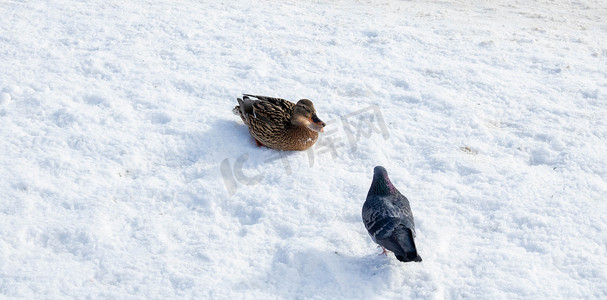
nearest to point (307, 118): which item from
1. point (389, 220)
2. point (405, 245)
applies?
point (389, 220)

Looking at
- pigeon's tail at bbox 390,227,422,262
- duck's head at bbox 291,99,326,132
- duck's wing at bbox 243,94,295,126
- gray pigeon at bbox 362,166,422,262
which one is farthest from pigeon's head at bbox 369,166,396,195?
duck's wing at bbox 243,94,295,126

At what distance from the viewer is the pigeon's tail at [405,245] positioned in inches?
135

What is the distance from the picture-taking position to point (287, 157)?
5.03m

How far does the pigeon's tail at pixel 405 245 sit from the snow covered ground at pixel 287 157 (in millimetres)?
279

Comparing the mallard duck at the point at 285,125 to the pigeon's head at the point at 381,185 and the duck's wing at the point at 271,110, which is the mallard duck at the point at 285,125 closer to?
the duck's wing at the point at 271,110

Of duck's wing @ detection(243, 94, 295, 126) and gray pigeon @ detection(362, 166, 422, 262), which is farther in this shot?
duck's wing @ detection(243, 94, 295, 126)

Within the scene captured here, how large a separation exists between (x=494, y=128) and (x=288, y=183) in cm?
259

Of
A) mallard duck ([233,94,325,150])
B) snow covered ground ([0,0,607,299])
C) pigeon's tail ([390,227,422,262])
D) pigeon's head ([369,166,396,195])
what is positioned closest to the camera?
pigeon's tail ([390,227,422,262])

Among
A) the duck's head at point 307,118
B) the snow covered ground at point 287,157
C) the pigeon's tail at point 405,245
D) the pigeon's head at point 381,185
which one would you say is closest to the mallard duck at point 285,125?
the duck's head at point 307,118

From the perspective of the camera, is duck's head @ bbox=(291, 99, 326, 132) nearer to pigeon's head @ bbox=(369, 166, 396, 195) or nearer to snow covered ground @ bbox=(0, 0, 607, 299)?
snow covered ground @ bbox=(0, 0, 607, 299)

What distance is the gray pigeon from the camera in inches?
137

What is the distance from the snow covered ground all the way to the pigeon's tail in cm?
28

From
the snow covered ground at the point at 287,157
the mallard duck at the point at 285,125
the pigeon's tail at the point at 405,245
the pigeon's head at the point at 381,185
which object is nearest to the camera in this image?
the pigeon's tail at the point at 405,245

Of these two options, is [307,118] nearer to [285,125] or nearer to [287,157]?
[285,125]
